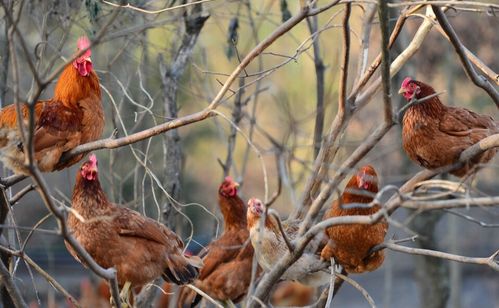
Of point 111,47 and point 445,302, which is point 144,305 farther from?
point 445,302

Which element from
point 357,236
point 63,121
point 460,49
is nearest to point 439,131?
point 357,236

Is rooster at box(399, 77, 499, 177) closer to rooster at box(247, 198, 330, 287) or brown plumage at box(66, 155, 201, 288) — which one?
rooster at box(247, 198, 330, 287)

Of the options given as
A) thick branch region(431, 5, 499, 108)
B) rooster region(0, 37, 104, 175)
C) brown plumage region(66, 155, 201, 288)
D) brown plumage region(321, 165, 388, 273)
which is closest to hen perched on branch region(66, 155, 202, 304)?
brown plumage region(66, 155, 201, 288)

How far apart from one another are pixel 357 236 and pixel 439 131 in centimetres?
73

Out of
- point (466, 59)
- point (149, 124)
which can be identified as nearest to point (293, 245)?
point (466, 59)

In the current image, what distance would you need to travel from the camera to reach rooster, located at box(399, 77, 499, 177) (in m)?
4.75

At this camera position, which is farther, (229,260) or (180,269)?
(229,260)

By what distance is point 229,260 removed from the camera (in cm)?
578

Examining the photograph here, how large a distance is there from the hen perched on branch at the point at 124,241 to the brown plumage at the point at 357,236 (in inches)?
30.5

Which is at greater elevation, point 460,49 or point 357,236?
point 460,49

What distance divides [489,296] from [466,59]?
10.6 metres

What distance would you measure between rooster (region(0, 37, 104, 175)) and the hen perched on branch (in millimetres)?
288

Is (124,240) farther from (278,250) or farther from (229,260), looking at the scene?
(229,260)

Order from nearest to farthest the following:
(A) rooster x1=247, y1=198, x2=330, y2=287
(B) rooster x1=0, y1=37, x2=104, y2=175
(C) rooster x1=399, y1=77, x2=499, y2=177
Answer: (B) rooster x1=0, y1=37, x2=104, y2=175 → (C) rooster x1=399, y1=77, x2=499, y2=177 → (A) rooster x1=247, y1=198, x2=330, y2=287
